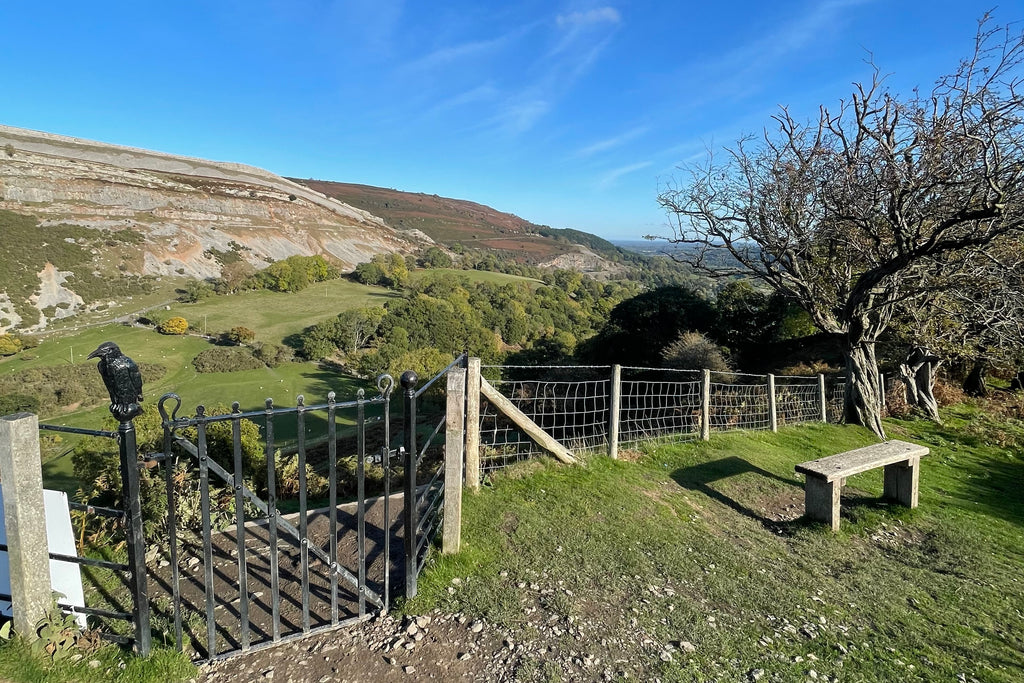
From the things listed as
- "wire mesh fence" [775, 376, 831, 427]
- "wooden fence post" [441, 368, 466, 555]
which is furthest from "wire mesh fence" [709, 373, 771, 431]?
"wooden fence post" [441, 368, 466, 555]

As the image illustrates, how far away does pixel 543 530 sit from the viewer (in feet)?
13.3

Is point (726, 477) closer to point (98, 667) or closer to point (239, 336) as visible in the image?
point (98, 667)

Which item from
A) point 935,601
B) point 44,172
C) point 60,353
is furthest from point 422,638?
point 44,172

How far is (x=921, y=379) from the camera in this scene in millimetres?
10797

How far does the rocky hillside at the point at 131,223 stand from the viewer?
4084cm

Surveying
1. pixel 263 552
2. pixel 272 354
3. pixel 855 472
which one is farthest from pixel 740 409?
pixel 272 354

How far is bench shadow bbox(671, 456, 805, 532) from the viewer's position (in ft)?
16.2

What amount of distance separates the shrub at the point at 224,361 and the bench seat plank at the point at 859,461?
34.5 m

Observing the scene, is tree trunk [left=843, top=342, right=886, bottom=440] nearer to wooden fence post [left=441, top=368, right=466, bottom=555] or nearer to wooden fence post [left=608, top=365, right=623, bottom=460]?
wooden fence post [left=608, top=365, right=623, bottom=460]

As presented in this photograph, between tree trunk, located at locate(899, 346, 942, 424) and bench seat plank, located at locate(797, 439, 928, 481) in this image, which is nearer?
bench seat plank, located at locate(797, 439, 928, 481)

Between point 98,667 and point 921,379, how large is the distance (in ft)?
46.1

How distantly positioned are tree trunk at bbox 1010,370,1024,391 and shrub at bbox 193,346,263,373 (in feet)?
121

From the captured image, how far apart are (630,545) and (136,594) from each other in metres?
3.26

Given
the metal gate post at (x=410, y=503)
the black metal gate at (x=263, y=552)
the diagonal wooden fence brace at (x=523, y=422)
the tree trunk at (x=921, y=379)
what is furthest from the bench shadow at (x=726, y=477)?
the tree trunk at (x=921, y=379)
